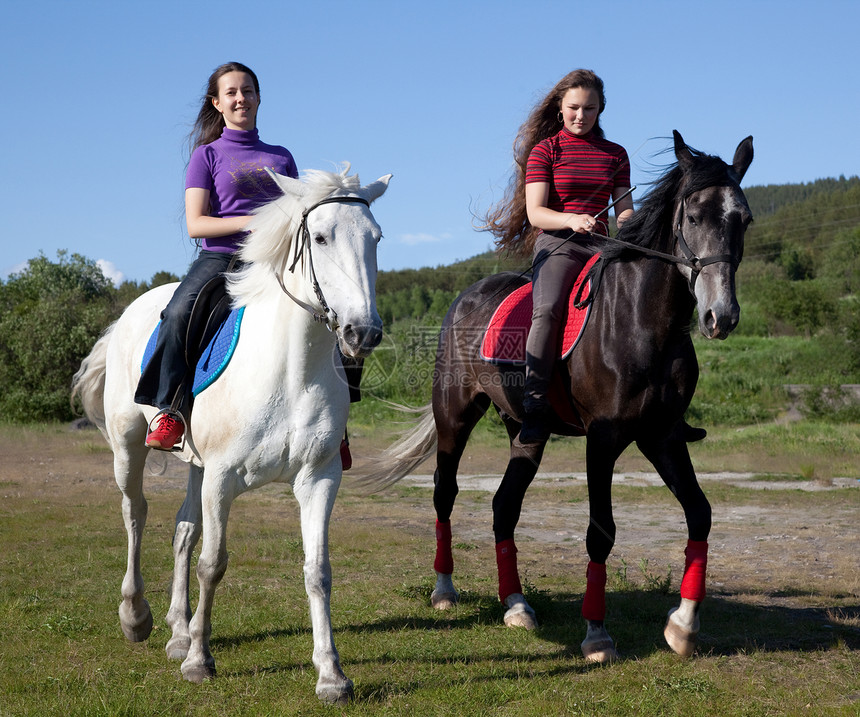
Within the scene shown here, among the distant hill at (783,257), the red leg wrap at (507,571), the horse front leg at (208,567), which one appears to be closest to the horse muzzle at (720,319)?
the red leg wrap at (507,571)

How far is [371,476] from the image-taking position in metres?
6.61

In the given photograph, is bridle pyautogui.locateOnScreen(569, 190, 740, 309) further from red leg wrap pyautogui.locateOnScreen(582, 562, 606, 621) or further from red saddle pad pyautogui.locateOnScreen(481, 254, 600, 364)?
red leg wrap pyautogui.locateOnScreen(582, 562, 606, 621)

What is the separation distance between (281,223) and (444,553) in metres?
3.12

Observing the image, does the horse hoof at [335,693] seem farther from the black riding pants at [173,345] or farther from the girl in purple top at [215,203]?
the black riding pants at [173,345]

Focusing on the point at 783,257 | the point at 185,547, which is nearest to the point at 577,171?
the point at 185,547

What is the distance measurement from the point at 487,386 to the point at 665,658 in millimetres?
2290

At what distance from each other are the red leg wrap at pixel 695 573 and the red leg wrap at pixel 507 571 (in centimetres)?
120

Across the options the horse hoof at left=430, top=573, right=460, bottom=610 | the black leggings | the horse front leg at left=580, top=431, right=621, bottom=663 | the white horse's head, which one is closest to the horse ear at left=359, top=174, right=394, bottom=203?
the white horse's head

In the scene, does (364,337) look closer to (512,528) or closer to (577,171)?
(577,171)

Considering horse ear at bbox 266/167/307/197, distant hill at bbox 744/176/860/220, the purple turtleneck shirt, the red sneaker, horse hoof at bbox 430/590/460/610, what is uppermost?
distant hill at bbox 744/176/860/220

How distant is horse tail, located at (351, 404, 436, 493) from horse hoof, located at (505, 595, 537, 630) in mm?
1705

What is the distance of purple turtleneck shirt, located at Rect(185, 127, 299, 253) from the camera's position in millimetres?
4453

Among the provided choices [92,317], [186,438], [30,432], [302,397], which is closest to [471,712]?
[302,397]

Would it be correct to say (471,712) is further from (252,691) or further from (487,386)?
(487,386)
